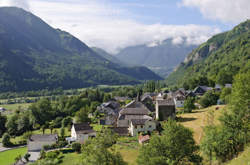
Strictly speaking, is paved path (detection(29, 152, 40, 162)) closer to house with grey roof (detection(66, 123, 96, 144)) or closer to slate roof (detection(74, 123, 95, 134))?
house with grey roof (detection(66, 123, 96, 144))

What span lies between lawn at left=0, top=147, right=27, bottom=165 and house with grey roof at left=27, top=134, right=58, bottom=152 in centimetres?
335

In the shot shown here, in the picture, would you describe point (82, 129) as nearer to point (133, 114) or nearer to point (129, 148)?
point (133, 114)

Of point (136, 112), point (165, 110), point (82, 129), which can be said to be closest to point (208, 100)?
point (165, 110)

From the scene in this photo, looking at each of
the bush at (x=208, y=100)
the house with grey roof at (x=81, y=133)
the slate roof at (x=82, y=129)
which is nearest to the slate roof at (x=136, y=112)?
the slate roof at (x=82, y=129)

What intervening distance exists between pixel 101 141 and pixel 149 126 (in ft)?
115

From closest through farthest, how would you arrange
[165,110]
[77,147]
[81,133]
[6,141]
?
[77,147] → [81,133] → [165,110] → [6,141]

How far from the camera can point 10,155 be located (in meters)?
66.7

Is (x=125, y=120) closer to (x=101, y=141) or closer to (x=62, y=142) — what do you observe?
(x=62, y=142)

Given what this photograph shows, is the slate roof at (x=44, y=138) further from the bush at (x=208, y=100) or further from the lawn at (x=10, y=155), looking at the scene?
the bush at (x=208, y=100)

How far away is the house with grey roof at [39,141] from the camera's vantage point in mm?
67125

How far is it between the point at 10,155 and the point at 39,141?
9.27 meters

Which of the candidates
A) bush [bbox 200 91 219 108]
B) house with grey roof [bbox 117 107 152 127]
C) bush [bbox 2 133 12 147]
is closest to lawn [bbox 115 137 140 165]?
house with grey roof [bbox 117 107 152 127]

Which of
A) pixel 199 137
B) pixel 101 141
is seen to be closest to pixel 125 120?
pixel 199 137

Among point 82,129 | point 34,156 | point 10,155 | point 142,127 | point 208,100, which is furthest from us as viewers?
point 208,100
